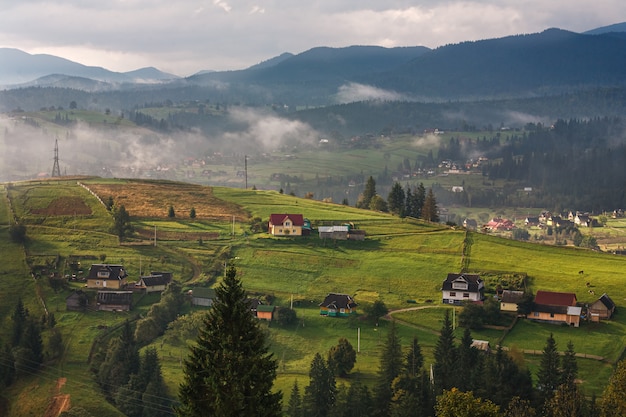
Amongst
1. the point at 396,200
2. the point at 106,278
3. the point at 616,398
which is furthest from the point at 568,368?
the point at 396,200

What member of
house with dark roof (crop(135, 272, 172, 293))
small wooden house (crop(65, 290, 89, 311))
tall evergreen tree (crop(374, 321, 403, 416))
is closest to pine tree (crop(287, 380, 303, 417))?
tall evergreen tree (crop(374, 321, 403, 416))

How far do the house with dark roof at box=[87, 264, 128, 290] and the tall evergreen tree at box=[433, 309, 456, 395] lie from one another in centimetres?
4360

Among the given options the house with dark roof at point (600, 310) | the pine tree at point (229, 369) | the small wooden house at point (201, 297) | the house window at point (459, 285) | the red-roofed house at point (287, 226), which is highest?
the pine tree at point (229, 369)

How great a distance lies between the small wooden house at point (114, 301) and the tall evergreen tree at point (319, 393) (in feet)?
114

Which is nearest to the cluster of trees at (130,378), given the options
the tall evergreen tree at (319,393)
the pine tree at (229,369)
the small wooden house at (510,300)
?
the tall evergreen tree at (319,393)

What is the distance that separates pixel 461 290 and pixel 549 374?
88.8 ft

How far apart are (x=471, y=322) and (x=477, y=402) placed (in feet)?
145

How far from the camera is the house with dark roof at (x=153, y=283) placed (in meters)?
95.8

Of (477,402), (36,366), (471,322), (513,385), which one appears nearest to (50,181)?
(36,366)

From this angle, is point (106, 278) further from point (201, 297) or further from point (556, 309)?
point (556, 309)

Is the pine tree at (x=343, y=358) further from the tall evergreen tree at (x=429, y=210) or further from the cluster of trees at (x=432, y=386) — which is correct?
the tall evergreen tree at (x=429, y=210)

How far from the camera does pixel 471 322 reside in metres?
82.4

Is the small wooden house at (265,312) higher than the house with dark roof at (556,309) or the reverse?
the reverse

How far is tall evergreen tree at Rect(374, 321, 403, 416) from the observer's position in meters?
63.2
